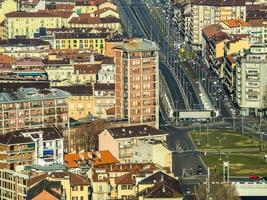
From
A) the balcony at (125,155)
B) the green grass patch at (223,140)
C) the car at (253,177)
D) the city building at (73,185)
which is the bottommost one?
the car at (253,177)

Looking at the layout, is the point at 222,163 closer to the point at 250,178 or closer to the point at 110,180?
the point at 250,178

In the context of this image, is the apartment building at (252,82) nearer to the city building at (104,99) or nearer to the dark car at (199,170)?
the city building at (104,99)

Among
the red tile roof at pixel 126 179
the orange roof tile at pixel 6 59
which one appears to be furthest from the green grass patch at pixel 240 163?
the orange roof tile at pixel 6 59

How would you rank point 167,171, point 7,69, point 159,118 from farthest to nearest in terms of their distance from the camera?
point 7,69 → point 159,118 → point 167,171

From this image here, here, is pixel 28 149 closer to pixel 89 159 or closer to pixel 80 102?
pixel 89 159

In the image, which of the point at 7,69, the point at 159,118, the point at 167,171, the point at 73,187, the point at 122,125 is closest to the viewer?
the point at 73,187

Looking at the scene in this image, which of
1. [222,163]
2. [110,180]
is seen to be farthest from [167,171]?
[222,163]

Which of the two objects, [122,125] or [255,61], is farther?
[255,61]
